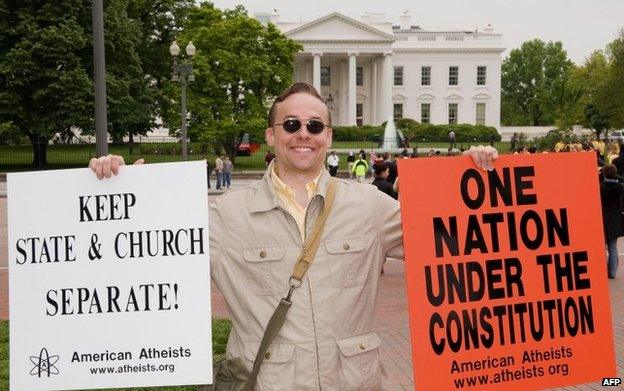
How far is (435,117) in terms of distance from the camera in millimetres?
87062

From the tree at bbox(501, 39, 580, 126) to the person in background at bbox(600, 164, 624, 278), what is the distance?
9566 cm

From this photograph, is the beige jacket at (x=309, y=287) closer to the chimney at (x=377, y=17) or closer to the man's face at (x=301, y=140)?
the man's face at (x=301, y=140)

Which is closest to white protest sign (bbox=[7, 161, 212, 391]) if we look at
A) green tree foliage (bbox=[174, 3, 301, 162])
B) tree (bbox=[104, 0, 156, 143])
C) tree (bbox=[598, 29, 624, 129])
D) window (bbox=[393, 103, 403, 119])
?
tree (bbox=[104, 0, 156, 143])

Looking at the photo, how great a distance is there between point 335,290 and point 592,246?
53.4 inches

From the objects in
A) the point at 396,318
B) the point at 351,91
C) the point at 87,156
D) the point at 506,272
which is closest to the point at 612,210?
the point at 396,318

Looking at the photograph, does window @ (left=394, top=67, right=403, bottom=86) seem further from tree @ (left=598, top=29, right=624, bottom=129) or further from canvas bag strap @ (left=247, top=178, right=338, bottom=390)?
canvas bag strap @ (left=247, top=178, right=338, bottom=390)

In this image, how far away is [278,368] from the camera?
9.29 feet

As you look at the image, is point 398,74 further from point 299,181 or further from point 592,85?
point 299,181

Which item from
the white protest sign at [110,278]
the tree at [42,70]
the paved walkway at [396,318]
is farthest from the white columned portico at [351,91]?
the white protest sign at [110,278]

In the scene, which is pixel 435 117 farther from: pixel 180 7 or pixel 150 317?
pixel 150 317

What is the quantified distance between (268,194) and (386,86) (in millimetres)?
77819

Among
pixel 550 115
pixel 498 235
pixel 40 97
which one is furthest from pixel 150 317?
pixel 550 115

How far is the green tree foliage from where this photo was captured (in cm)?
4003

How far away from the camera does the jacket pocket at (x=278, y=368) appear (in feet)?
9.25
